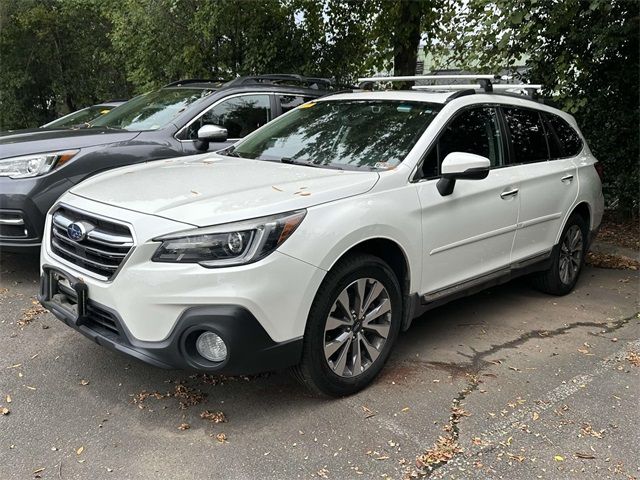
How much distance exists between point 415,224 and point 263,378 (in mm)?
1285

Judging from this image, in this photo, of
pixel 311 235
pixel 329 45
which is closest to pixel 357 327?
pixel 311 235

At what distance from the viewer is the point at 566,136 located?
17.2ft

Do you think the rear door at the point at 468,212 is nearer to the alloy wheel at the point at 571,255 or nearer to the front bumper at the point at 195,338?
the alloy wheel at the point at 571,255

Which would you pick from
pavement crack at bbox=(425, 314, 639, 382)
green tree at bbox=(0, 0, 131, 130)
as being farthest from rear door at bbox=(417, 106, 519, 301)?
green tree at bbox=(0, 0, 131, 130)

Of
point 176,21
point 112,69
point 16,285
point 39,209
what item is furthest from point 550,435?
point 112,69

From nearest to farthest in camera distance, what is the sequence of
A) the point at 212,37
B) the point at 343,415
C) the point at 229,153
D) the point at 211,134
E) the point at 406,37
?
1. the point at 343,415
2. the point at 229,153
3. the point at 211,134
4. the point at 406,37
5. the point at 212,37

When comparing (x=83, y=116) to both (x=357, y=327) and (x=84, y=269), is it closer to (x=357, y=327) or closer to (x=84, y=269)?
(x=84, y=269)

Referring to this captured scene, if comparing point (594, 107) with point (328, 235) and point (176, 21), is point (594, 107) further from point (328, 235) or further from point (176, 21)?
point (176, 21)

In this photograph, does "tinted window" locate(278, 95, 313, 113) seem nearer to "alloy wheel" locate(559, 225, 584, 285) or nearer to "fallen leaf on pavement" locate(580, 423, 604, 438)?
"alloy wheel" locate(559, 225, 584, 285)

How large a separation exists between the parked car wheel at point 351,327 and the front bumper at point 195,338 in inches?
6.2

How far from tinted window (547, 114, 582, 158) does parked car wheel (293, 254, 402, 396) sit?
8.27ft

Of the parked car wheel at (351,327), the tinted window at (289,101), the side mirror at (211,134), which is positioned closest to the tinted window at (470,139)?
the parked car wheel at (351,327)

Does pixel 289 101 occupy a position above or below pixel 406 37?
below

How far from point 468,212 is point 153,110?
3610 millimetres
